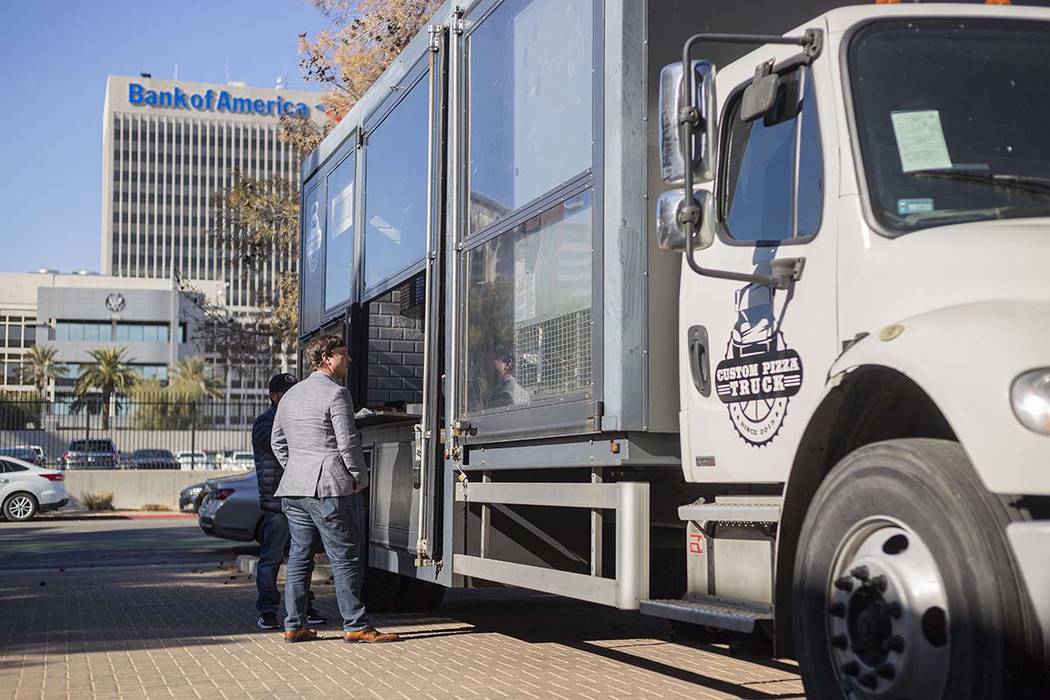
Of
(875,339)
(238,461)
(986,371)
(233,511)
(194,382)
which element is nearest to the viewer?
(986,371)

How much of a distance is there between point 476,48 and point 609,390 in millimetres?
2597

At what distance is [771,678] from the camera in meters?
6.92

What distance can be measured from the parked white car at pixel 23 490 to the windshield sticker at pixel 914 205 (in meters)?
26.5

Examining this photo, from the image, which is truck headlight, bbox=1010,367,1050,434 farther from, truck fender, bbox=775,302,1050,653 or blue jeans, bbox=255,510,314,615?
blue jeans, bbox=255,510,314,615

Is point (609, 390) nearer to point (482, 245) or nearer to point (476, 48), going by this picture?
point (482, 245)

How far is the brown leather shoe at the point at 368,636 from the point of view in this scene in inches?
333

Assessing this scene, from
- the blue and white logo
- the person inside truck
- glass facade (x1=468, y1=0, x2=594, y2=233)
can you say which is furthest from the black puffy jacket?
the blue and white logo

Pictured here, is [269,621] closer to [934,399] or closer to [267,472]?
[267,472]

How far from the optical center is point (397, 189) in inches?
342

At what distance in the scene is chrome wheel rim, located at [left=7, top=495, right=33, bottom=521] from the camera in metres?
28.0

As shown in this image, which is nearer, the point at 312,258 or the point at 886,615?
the point at 886,615

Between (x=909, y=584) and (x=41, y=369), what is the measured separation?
92.9 metres

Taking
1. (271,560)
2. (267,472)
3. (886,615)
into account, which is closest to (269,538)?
(271,560)

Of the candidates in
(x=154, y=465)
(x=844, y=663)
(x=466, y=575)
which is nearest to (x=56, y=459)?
(x=154, y=465)
